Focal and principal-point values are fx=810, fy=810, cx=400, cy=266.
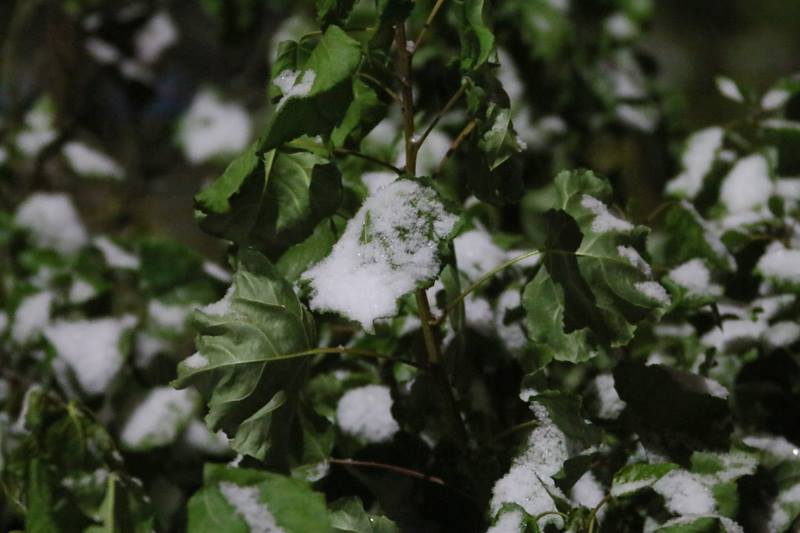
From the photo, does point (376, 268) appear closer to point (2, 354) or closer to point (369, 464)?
point (369, 464)

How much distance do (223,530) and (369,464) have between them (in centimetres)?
18

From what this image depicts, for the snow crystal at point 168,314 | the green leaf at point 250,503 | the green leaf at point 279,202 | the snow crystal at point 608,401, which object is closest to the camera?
the green leaf at point 250,503

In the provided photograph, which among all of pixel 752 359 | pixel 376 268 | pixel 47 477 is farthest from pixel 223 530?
pixel 752 359

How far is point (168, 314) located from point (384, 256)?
2.02ft

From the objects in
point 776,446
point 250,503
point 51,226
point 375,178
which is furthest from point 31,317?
point 776,446

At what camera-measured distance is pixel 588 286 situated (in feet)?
2.27

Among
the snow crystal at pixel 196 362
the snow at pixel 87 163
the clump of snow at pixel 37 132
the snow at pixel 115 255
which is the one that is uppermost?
the snow crystal at pixel 196 362

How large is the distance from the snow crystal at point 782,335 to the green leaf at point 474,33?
46 cm

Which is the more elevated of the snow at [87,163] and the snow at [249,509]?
the snow at [249,509]

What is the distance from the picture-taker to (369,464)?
74 centimetres

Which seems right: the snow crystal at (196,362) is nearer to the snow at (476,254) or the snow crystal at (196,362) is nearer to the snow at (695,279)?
the snow at (476,254)

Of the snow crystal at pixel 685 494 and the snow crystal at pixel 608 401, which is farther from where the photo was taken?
the snow crystal at pixel 608 401

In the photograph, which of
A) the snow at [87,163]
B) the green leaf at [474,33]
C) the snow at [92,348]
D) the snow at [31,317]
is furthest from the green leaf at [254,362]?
the snow at [87,163]

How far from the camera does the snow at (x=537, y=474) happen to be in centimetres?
66
